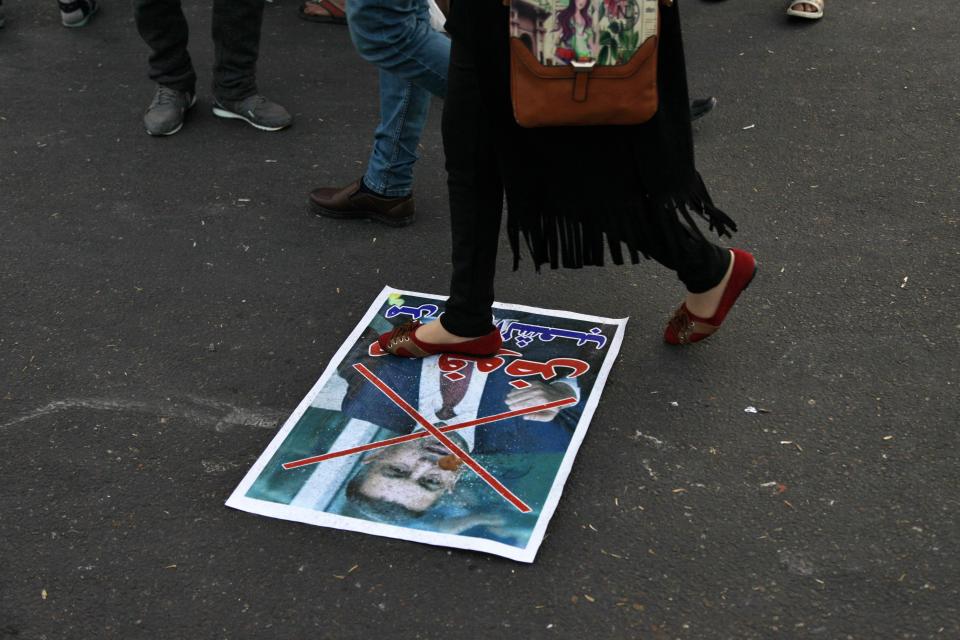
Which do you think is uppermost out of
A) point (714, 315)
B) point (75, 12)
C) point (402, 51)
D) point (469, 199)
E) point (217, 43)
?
point (402, 51)

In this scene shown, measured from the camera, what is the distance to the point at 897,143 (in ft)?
12.0

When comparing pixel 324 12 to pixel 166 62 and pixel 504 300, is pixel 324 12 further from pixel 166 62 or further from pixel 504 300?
pixel 504 300

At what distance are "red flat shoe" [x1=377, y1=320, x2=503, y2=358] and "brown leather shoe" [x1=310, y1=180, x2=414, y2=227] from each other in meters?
0.69

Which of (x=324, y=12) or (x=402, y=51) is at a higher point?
(x=402, y=51)

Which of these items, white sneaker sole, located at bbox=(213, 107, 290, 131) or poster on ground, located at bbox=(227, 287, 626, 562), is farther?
white sneaker sole, located at bbox=(213, 107, 290, 131)

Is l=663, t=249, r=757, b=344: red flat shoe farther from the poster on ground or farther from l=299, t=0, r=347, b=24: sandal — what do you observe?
l=299, t=0, r=347, b=24: sandal

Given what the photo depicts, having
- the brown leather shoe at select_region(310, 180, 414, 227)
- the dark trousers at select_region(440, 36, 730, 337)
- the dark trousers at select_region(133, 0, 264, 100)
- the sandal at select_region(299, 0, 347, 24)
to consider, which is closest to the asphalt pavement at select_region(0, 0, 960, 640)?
the brown leather shoe at select_region(310, 180, 414, 227)

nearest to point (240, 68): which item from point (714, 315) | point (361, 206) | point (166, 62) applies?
point (166, 62)

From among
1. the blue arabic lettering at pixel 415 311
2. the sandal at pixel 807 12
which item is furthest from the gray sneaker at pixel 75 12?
the sandal at pixel 807 12

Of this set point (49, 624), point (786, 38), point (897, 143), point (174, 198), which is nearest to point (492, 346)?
point (49, 624)

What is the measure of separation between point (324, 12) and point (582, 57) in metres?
3.19

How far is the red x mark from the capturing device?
2.30m

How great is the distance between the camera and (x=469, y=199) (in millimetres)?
2350

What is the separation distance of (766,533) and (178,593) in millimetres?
1233
